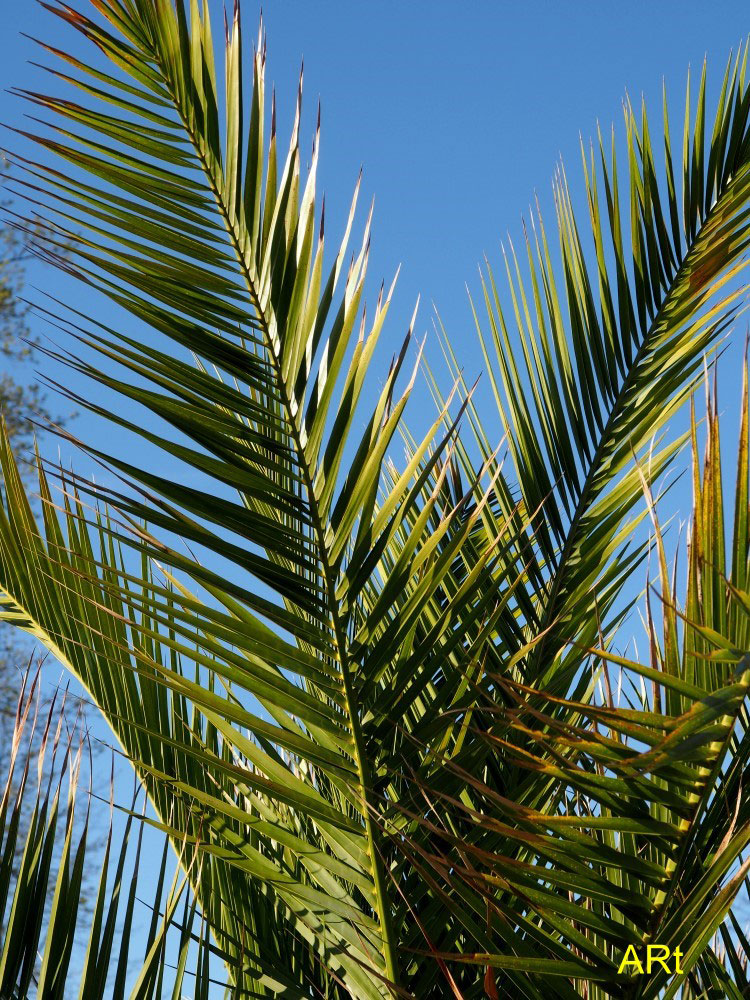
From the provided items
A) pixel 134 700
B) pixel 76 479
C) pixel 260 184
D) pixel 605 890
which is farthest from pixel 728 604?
pixel 134 700

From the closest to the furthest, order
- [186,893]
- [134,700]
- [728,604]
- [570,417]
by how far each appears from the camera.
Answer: [728,604]
[186,893]
[134,700]
[570,417]

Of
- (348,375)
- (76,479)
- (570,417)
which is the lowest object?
(76,479)

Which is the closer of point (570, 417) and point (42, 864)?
point (42, 864)

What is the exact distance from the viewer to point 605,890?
0.72m

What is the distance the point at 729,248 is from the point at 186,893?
106cm

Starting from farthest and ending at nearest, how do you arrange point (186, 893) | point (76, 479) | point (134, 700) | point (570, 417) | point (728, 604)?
1. point (570, 417)
2. point (134, 700)
3. point (186, 893)
4. point (76, 479)
5. point (728, 604)

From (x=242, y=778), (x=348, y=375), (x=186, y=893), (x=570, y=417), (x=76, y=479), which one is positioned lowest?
(x=186, y=893)

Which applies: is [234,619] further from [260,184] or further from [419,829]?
[260,184]

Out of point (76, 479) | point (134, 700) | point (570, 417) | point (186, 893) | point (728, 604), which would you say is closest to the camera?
point (728, 604)

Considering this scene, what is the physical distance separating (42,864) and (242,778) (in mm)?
299

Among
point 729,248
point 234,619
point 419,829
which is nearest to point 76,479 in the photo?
point 234,619

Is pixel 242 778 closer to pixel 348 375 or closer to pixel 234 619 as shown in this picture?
pixel 234 619

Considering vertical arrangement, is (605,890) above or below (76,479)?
below

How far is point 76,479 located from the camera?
0.88 metres
